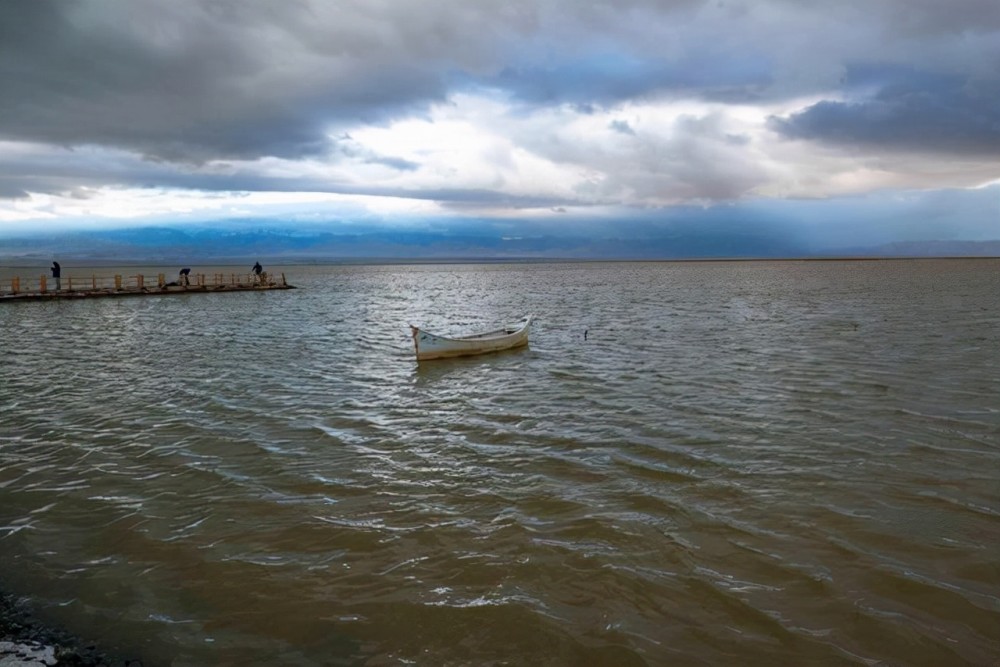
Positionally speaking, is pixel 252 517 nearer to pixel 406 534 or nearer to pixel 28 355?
pixel 406 534

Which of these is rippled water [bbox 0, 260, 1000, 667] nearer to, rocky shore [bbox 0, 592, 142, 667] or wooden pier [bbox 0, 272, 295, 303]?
rocky shore [bbox 0, 592, 142, 667]

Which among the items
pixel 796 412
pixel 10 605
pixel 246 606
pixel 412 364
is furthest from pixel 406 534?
pixel 412 364

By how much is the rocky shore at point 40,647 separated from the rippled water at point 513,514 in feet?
0.80

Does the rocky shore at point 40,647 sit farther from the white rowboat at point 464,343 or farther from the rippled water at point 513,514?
the white rowboat at point 464,343

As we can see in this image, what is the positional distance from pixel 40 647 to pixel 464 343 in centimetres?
1996

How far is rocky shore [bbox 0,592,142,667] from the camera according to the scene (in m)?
5.79

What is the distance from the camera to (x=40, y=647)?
6.07 metres

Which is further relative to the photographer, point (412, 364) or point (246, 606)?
point (412, 364)

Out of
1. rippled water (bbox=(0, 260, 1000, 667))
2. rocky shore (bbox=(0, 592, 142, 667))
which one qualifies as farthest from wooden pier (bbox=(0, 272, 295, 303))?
rocky shore (bbox=(0, 592, 142, 667))

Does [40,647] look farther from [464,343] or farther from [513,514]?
[464,343]

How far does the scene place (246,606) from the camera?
728cm

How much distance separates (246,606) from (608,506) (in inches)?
214

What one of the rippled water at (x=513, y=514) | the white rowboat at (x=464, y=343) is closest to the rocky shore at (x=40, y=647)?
the rippled water at (x=513, y=514)

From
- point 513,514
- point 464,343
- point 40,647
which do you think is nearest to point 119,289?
point 464,343
